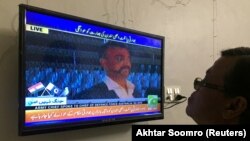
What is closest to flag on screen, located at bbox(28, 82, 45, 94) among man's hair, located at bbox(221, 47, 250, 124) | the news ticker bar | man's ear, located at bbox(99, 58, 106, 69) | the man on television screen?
the man on television screen

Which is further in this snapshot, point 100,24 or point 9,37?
point 100,24

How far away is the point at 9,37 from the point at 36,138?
0.52 meters

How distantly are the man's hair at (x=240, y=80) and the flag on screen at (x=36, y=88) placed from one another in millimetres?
822

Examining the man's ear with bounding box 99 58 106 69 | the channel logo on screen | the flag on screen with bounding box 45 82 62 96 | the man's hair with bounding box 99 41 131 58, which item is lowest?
the channel logo on screen

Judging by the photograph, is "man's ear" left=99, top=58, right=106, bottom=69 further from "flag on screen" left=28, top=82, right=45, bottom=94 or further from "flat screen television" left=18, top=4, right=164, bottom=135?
"flag on screen" left=28, top=82, right=45, bottom=94

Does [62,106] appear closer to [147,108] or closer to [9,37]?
[9,37]

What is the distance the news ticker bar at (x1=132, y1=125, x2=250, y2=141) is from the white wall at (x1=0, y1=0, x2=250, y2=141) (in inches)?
25.7

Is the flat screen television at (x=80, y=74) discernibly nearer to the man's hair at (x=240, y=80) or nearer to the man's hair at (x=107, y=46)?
the man's hair at (x=107, y=46)

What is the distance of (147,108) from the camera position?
213 centimetres

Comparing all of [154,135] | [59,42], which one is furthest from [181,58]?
[154,135]

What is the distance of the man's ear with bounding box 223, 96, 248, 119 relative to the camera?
47.1 inches

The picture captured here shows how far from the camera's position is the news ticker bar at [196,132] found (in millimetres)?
1203

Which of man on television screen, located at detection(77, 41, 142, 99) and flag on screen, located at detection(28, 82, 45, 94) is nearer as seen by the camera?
flag on screen, located at detection(28, 82, 45, 94)

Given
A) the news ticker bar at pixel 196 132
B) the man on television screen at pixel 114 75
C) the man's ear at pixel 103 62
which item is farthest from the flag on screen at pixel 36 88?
the news ticker bar at pixel 196 132
